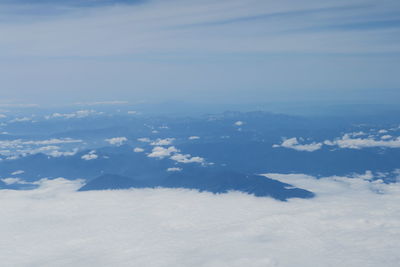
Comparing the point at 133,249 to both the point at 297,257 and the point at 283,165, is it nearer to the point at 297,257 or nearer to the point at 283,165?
the point at 297,257

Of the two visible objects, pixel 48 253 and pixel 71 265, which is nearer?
pixel 71 265

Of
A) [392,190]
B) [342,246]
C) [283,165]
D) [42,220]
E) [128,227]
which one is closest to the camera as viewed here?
[342,246]

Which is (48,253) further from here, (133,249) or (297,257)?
(297,257)

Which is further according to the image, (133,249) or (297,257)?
(133,249)

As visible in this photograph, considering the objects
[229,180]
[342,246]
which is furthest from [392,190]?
[342,246]

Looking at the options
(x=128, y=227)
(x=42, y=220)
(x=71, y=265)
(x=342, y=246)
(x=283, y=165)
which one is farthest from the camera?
(x=283, y=165)

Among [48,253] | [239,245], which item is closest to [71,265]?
[48,253]

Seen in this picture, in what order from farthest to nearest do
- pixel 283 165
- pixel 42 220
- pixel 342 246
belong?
1. pixel 283 165
2. pixel 42 220
3. pixel 342 246

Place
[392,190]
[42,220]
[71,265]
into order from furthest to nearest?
[392,190] → [42,220] → [71,265]
